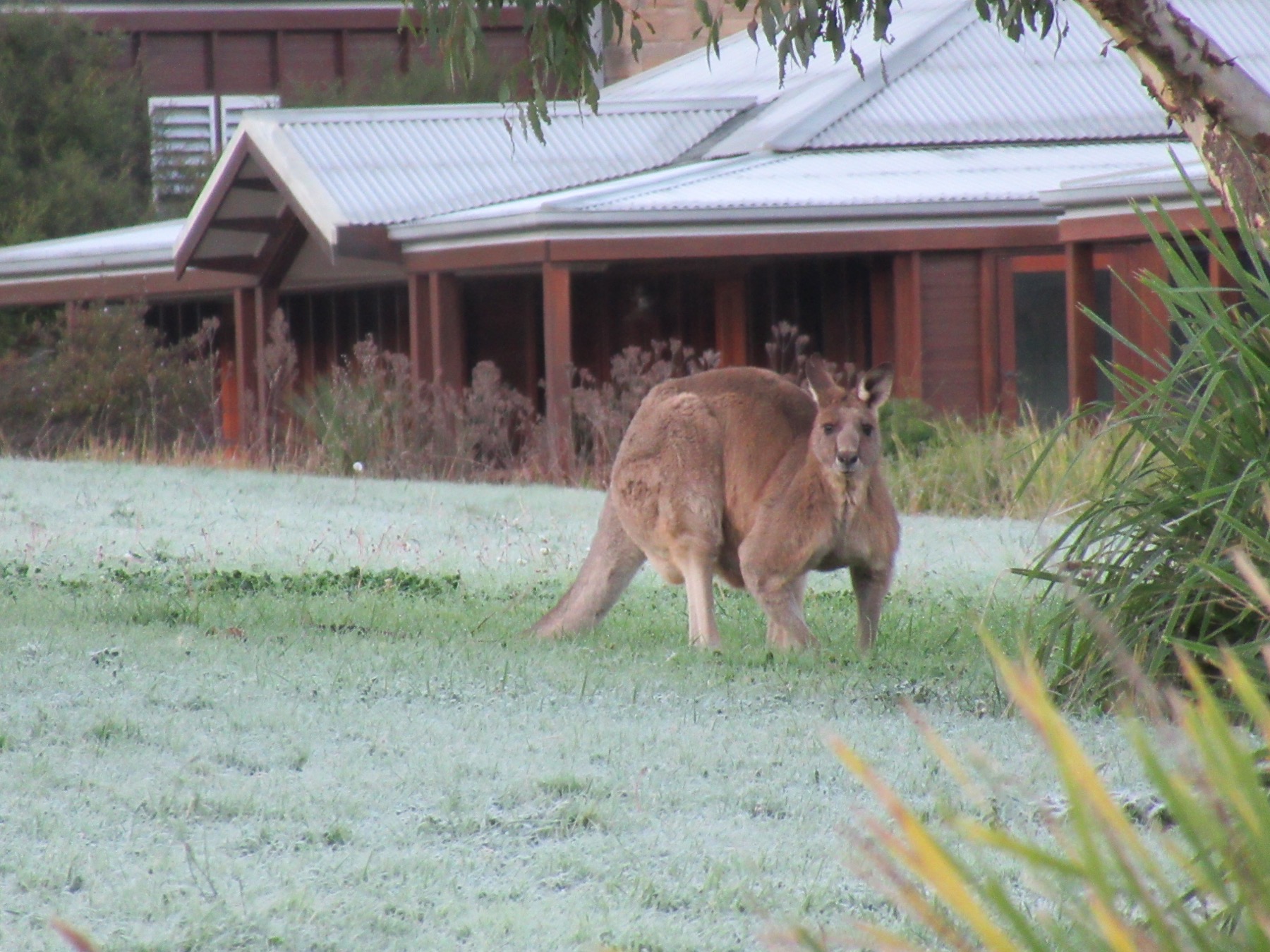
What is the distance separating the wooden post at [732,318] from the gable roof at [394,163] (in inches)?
80.9

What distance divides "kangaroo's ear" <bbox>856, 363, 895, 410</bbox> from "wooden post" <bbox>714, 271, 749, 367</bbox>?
13.6 metres

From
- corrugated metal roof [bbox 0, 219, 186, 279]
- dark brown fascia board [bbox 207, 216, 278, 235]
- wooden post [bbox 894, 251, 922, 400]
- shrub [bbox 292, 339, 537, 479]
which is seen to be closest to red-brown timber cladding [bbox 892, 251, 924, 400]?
wooden post [bbox 894, 251, 922, 400]

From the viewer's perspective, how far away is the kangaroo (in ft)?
24.1

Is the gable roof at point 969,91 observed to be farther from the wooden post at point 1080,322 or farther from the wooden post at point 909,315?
the wooden post at point 1080,322

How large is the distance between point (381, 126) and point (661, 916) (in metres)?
19.2

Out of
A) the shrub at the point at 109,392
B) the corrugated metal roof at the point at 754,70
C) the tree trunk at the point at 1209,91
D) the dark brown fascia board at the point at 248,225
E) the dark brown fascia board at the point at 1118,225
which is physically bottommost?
the shrub at the point at 109,392

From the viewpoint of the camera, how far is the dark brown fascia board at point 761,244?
18297mm

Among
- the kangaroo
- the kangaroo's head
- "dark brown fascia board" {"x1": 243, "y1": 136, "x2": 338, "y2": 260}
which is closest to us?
the kangaroo's head

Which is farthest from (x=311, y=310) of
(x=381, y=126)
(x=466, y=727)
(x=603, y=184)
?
(x=466, y=727)

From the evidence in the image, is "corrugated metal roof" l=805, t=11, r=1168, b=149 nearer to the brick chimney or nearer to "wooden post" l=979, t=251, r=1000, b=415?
"wooden post" l=979, t=251, r=1000, b=415

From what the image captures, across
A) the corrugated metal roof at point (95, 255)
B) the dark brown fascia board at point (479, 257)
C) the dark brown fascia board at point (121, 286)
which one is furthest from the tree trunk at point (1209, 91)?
the corrugated metal roof at point (95, 255)

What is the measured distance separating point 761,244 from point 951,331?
2371 millimetres

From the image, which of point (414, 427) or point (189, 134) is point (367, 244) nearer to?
point (414, 427)

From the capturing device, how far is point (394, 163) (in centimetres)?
2166
